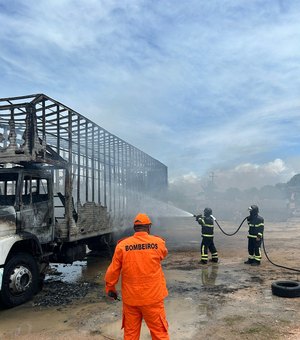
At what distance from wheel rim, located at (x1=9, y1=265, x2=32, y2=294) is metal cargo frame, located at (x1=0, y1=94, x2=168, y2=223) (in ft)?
6.72

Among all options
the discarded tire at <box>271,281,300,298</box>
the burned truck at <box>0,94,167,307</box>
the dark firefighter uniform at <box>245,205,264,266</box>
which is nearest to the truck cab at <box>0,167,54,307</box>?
the burned truck at <box>0,94,167,307</box>

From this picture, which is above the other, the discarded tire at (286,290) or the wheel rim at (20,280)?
the wheel rim at (20,280)

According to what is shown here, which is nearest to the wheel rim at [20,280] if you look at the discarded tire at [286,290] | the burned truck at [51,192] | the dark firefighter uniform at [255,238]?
the burned truck at [51,192]

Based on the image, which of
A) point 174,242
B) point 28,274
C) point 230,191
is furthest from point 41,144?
point 230,191

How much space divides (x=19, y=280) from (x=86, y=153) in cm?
394

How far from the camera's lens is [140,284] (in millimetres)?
3430

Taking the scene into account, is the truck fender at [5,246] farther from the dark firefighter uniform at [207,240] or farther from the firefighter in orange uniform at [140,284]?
the dark firefighter uniform at [207,240]

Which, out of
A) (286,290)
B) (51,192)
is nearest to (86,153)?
(51,192)

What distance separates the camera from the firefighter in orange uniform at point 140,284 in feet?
11.1

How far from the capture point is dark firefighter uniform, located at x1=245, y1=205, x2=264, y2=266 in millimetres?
9391

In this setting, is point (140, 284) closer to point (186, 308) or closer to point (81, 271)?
point (186, 308)

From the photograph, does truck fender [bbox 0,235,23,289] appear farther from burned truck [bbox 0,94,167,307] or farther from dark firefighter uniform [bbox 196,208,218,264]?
dark firefighter uniform [bbox 196,208,218,264]

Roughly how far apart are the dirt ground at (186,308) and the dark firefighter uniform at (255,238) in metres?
0.31

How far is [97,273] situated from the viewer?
28.6 feet
